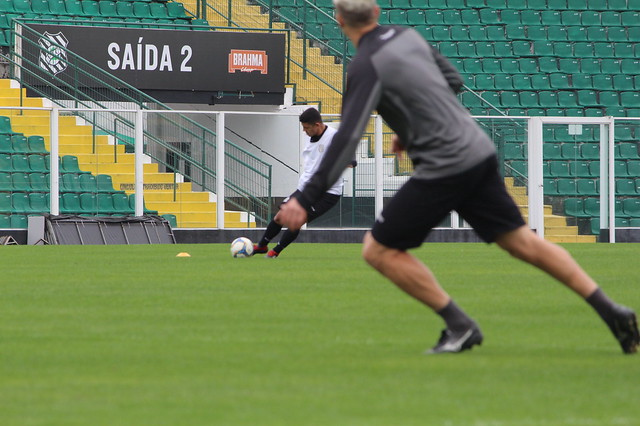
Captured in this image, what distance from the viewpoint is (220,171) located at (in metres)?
24.2

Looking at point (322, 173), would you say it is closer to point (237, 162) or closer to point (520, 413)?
point (520, 413)

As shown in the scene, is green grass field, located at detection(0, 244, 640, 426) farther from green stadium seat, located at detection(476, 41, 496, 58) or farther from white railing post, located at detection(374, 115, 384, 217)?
green stadium seat, located at detection(476, 41, 496, 58)

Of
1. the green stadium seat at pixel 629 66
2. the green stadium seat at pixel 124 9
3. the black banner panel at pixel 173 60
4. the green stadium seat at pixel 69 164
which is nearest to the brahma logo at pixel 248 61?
the black banner panel at pixel 173 60

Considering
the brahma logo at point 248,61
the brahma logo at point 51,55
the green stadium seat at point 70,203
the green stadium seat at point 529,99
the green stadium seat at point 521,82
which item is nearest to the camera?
the green stadium seat at point 70,203

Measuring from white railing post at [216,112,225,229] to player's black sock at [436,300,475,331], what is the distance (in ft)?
56.6

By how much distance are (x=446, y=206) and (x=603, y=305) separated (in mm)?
928

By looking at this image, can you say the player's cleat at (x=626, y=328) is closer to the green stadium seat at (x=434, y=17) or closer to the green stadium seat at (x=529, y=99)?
the green stadium seat at (x=529, y=99)

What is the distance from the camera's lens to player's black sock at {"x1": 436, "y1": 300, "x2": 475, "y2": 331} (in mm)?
6746

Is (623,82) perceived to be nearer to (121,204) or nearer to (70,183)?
(121,204)

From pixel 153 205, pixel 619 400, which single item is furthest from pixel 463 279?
pixel 153 205

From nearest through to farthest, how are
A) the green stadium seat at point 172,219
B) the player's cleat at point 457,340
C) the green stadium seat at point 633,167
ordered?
the player's cleat at point 457,340, the green stadium seat at point 172,219, the green stadium seat at point 633,167

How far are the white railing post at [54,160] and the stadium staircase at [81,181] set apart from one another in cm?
10

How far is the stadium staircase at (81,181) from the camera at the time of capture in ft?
74.5

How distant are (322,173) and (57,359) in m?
1.65
